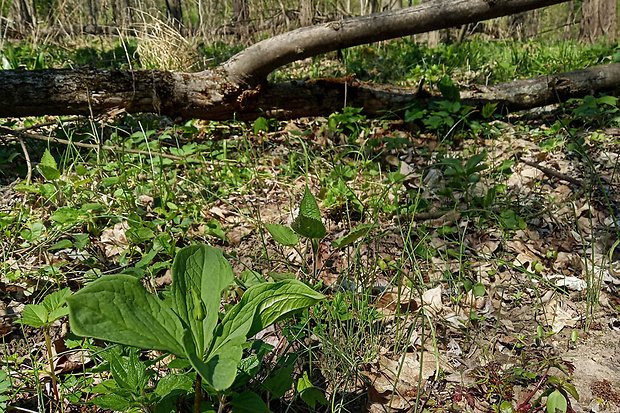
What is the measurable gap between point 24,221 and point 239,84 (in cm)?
193

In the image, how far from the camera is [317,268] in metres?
2.28

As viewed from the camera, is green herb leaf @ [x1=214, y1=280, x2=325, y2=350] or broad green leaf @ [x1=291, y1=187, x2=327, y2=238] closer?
green herb leaf @ [x1=214, y1=280, x2=325, y2=350]

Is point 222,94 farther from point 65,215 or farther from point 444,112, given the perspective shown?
point 444,112

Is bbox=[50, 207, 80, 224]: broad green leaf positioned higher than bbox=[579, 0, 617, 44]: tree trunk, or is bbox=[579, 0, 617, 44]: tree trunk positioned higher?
bbox=[579, 0, 617, 44]: tree trunk

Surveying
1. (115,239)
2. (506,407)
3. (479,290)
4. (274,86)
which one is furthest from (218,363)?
(274,86)

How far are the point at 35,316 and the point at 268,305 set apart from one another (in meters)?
0.88

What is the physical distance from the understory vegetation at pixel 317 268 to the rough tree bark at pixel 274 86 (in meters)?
0.18

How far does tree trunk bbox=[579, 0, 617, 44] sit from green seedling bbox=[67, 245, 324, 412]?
7.82 m

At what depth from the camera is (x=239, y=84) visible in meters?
3.64

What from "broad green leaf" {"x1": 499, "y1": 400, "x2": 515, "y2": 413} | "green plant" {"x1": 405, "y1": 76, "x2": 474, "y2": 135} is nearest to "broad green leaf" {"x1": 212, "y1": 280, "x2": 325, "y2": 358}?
"broad green leaf" {"x1": 499, "y1": 400, "x2": 515, "y2": 413}

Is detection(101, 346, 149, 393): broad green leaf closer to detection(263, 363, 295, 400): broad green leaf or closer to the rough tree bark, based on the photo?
detection(263, 363, 295, 400): broad green leaf

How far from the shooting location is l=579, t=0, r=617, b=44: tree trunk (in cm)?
677

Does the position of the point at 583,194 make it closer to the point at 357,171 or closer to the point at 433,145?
the point at 433,145

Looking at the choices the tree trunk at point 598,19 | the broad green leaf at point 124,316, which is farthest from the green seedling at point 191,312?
the tree trunk at point 598,19
